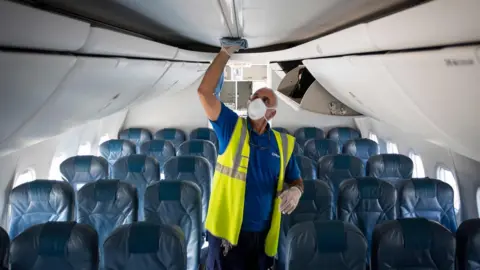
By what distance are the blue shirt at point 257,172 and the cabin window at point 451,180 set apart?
137 inches

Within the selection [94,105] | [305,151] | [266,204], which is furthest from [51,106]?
[305,151]

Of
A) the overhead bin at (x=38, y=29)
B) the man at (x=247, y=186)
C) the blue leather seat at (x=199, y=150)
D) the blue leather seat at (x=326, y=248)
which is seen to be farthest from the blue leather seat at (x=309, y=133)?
the overhead bin at (x=38, y=29)

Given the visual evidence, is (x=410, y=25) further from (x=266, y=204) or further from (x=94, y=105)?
(x=94, y=105)

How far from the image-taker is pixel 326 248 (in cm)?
293

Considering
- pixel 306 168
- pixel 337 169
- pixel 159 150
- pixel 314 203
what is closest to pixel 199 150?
pixel 159 150

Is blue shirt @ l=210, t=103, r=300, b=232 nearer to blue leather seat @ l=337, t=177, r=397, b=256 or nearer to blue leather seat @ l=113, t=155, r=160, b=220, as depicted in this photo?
blue leather seat @ l=337, t=177, r=397, b=256

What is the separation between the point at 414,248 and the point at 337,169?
276 cm

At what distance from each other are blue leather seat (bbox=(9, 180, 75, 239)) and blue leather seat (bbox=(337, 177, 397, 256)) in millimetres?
2542

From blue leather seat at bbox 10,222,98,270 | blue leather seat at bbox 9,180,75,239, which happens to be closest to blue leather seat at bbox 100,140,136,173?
blue leather seat at bbox 9,180,75,239

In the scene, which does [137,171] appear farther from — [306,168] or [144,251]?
[144,251]

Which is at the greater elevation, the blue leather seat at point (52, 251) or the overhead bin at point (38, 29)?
the overhead bin at point (38, 29)

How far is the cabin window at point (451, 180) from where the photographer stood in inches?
213

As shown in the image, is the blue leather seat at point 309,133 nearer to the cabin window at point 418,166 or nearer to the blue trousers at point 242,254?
the cabin window at point 418,166

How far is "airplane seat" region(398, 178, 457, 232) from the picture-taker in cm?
456
